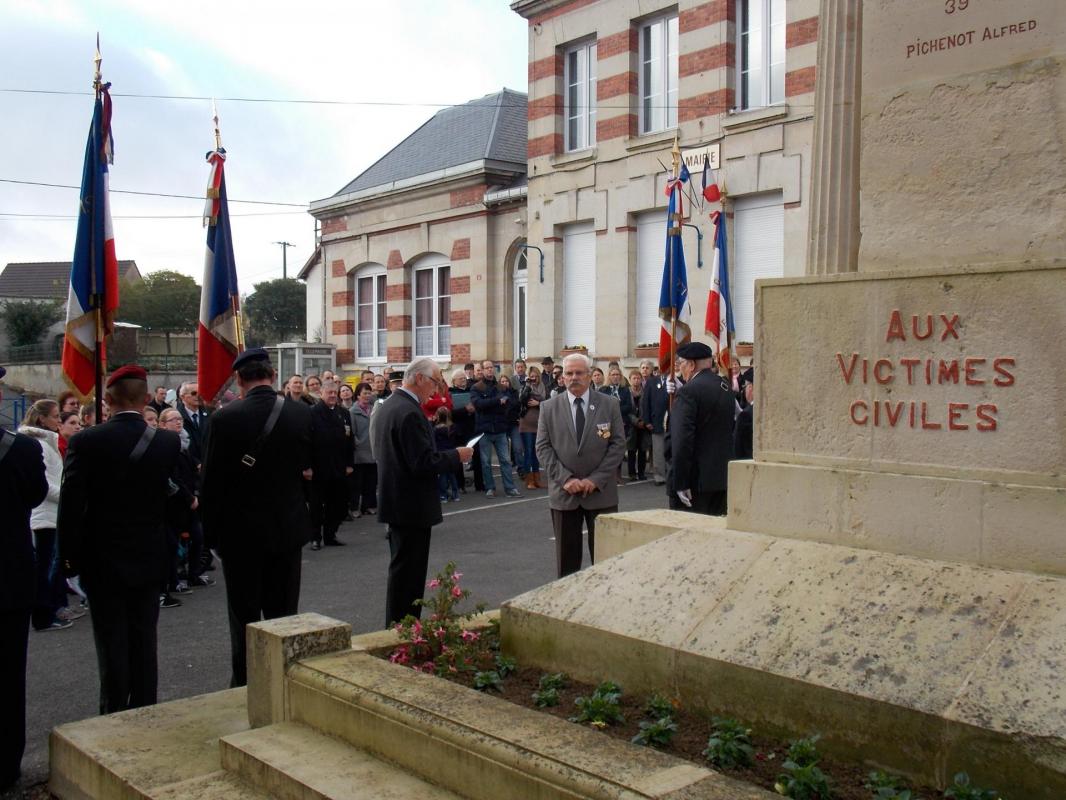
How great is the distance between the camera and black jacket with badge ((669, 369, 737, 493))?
789 centimetres

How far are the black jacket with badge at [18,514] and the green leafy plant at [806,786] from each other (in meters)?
3.61

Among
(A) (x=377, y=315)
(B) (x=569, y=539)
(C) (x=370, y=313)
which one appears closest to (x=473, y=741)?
(B) (x=569, y=539)

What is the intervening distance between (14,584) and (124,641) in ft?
2.08

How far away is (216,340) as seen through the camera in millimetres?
8445

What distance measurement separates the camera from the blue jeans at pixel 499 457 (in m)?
15.4

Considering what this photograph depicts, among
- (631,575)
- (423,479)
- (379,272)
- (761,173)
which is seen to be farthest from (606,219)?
(631,575)

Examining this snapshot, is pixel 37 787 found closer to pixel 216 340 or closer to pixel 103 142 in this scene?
pixel 216 340

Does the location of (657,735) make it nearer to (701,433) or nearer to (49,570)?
(701,433)

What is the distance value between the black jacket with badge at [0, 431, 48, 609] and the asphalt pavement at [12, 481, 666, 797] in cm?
91

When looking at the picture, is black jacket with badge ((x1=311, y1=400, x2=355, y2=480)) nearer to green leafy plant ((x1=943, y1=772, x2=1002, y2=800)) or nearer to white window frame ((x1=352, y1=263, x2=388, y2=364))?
green leafy plant ((x1=943, y1=772, x2=1002, y2=800))

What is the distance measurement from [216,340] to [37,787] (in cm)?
432

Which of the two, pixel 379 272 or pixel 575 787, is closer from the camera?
pixel 575 787

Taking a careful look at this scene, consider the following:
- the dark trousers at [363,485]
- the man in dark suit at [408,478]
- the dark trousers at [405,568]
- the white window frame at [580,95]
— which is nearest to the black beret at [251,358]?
the man in dark suit at [408,478]

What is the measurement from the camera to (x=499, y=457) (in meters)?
15.9
